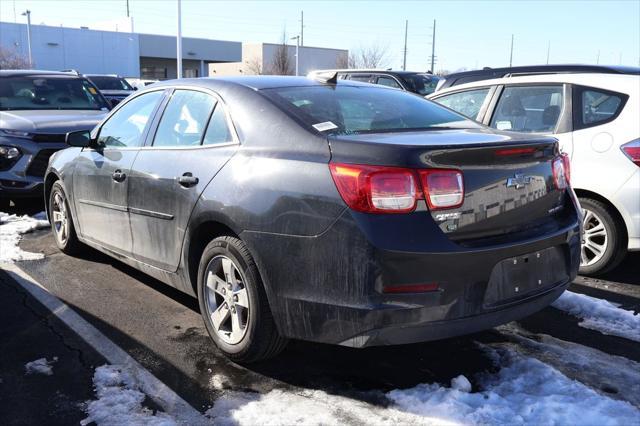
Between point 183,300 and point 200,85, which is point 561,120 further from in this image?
point 183,300

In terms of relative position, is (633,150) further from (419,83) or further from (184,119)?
(419,83)

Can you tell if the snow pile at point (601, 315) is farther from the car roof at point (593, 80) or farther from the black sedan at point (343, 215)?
the car roof at point (593, 80)

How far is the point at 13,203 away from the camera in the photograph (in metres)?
8.45

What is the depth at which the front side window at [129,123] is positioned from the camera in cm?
447

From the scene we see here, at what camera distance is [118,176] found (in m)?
4.43

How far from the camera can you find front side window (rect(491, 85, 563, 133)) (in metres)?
5.37

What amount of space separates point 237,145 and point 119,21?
73444 mm

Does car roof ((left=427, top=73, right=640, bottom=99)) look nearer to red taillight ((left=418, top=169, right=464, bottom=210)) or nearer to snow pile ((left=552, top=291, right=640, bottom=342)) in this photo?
snow pile ((left=552, top=291, right=640, bottom=342))

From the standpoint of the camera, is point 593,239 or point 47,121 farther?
point 47,121

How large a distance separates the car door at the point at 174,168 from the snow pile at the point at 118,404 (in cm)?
83

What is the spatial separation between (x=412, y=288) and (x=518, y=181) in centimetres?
85

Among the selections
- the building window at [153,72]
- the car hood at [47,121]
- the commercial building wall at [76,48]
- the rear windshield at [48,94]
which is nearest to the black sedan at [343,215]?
the car hood at [47,121]

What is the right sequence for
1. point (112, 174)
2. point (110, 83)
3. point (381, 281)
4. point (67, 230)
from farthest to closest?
point (110, 83) → point (67, 230) → point (112, 174) → point (381, 281)

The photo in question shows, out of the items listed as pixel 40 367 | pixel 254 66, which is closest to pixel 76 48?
pixel 254 66
